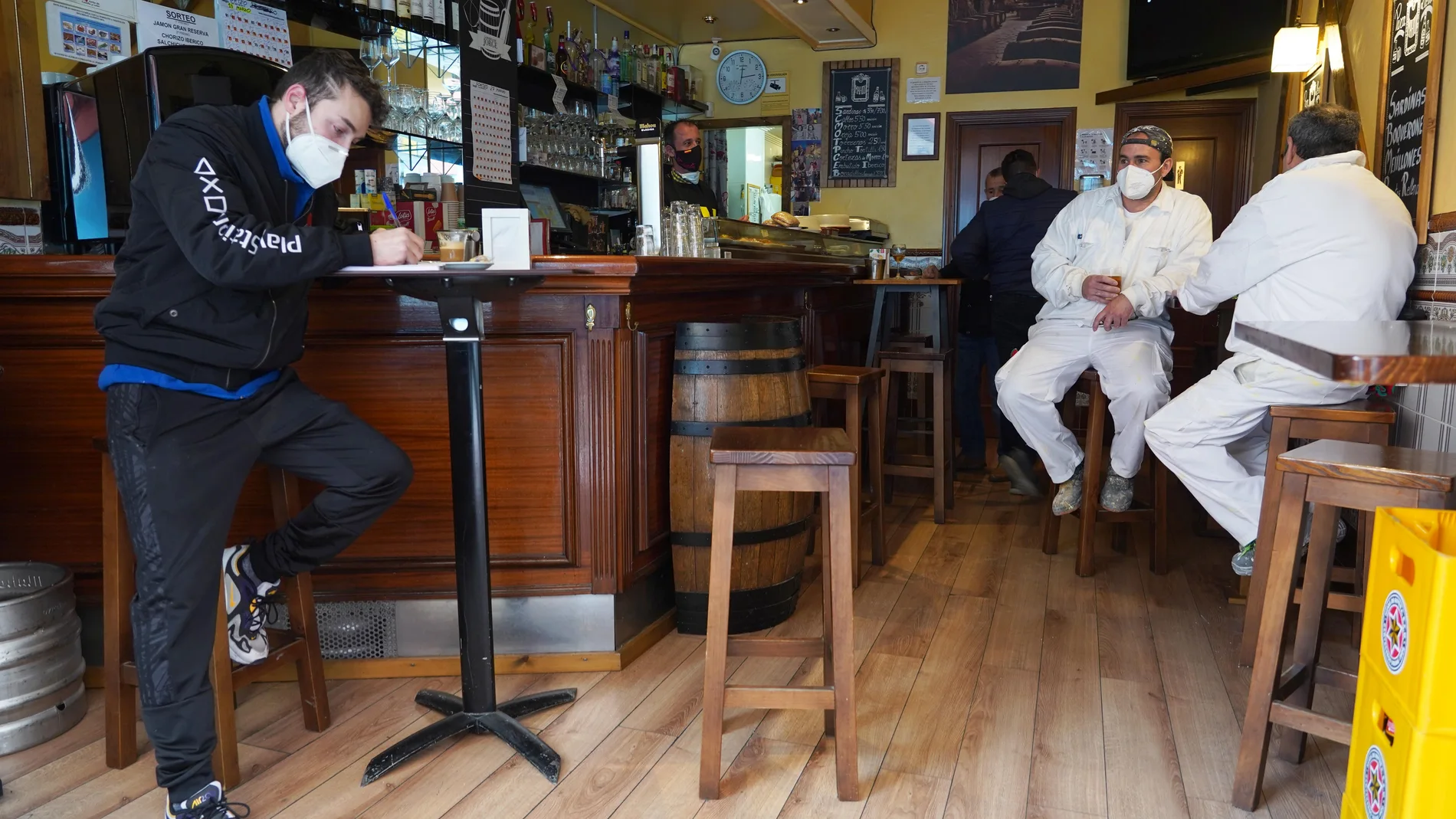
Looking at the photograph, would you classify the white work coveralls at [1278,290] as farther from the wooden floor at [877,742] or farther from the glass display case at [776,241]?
the glass display case at [776,241]

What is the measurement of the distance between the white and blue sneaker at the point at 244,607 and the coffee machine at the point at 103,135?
1228mm

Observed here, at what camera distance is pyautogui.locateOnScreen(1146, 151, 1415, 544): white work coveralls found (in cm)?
273

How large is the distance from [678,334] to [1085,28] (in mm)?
5255

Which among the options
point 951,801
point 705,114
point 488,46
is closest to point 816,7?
point 705,114

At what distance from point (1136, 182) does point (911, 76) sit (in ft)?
12.1

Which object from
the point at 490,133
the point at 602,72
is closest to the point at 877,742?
the point at 490,133

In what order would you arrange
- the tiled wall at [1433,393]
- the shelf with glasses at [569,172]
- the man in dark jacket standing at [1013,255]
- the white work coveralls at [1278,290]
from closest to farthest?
the tiled wall at [1433,393]
the white work coveralls at [1278,290]
the man in dark jacket standing at [1013,255]
the shelf with glasses at [569,172]

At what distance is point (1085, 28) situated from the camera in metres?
6.76

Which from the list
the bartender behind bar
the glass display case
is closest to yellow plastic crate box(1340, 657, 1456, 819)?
the glass display case

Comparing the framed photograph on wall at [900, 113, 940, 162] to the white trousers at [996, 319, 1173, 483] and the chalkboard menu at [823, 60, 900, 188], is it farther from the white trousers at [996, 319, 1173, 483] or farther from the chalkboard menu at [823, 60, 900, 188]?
the white trousers at [996, 319, 1173, 483]

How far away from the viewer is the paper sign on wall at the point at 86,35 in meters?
2.93

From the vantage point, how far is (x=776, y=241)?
485 centimetres

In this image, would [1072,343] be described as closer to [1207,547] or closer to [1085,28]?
[1207,547]

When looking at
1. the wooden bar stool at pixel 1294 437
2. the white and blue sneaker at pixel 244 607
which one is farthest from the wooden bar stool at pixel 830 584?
the wooden bar stool at pixel 1294 437
